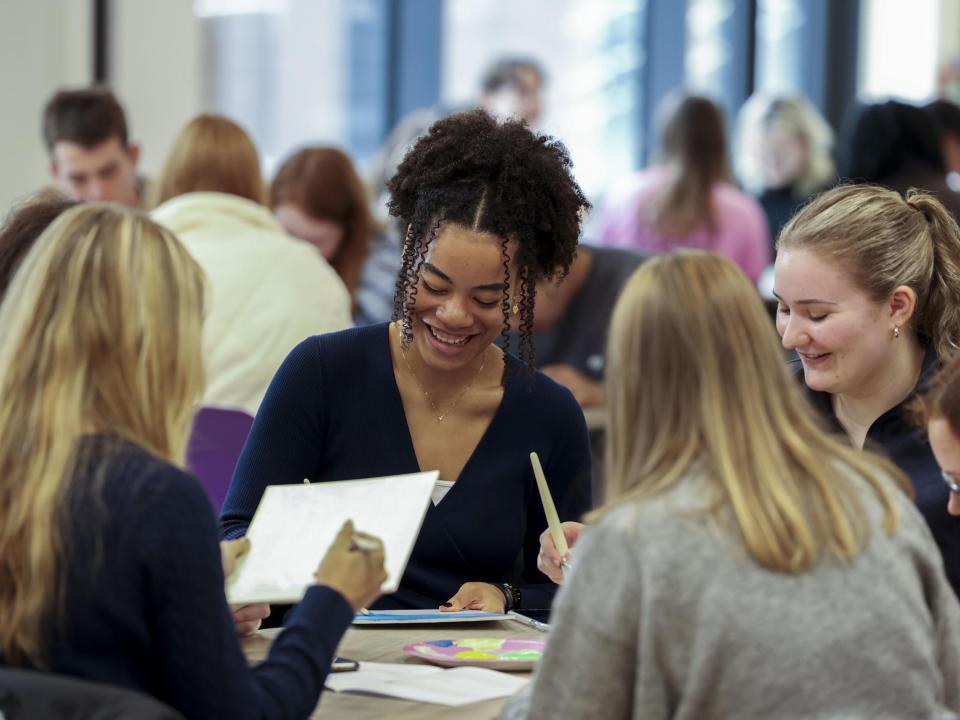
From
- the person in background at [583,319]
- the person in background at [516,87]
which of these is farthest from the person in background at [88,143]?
the person in background at [516,87]

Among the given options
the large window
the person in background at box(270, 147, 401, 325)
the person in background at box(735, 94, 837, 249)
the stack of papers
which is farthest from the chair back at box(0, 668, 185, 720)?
the large window

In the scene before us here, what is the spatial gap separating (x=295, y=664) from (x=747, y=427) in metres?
0.56

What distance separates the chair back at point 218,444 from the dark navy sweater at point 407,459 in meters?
0.55

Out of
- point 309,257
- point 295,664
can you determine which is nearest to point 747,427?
point 295,664

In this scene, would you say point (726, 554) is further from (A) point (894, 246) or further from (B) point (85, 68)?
(B) point (85, 68)

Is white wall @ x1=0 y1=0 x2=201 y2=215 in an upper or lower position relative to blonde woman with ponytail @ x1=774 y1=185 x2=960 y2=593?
upper

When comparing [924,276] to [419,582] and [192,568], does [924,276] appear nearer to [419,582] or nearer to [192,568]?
[419,582]

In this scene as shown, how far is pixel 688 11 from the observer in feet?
27.2

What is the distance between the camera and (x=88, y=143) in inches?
169

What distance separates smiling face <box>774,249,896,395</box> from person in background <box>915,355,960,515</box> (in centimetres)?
36

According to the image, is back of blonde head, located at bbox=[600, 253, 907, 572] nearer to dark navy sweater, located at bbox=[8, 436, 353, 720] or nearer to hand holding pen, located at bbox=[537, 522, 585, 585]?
dark navy sweater, located at bbox=[8, 436, 353, 720]

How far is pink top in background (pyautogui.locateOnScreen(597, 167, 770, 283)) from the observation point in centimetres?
517

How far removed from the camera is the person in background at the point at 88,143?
169 inches

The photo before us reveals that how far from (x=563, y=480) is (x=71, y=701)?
1248mm
